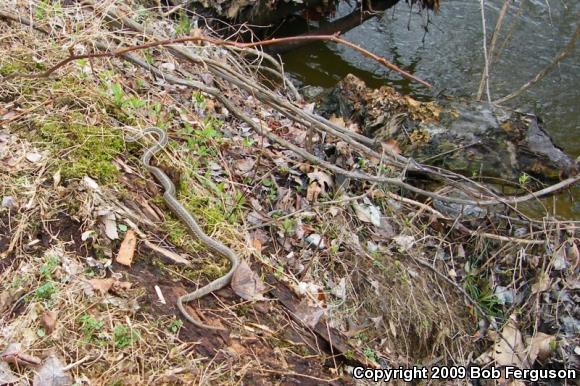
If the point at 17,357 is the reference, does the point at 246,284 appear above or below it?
below

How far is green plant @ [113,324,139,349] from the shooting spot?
2.61m

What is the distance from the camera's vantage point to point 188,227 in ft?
11.0

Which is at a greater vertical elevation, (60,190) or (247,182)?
(60,190)

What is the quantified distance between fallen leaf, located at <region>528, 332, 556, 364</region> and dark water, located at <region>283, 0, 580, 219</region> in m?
3.46

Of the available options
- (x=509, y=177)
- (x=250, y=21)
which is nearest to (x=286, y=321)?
(x=509, y=177)

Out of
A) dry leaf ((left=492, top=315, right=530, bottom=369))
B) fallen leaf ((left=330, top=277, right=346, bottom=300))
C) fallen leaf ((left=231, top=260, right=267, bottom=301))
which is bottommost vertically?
dry leaf ((left=492, top=315, right=530, bottom=369))

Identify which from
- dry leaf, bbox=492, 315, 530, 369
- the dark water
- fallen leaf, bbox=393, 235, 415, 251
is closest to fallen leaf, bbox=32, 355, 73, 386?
fallen leaf, bbox=393, 235, 415, 251

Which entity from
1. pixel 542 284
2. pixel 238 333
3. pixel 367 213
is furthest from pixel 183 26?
pixel 542 284

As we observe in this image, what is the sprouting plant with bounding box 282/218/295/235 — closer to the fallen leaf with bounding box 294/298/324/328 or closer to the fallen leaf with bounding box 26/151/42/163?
the fallen leaf with bounding box 294/298/324/328

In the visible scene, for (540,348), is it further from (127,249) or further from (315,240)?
(127,249)

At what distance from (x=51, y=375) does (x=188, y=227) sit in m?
1.16

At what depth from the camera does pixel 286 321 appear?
3.23 m

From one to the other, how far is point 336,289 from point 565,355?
1654mm

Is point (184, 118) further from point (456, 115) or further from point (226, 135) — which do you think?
point (456, 115)
